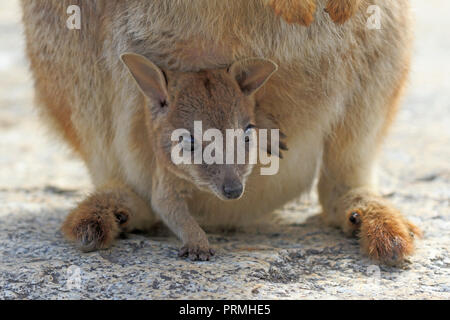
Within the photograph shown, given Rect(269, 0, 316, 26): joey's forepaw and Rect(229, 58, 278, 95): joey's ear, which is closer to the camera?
Rect(269, 0, 316, 26): joey's forepaw

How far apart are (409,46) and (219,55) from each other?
0.95 meters

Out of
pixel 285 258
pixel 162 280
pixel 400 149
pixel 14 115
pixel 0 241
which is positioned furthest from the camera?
pixel 14 115

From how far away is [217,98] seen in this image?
8.55ft

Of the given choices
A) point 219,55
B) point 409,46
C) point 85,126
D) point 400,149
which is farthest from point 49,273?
point 400,149

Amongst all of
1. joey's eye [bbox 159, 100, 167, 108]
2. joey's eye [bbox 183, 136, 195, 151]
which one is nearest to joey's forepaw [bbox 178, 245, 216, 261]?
joey's eye [bbox 183, 136, 195, 151]

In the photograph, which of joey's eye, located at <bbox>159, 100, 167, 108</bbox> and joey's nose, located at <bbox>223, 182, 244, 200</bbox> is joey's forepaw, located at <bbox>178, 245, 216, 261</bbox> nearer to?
joey's nose, located at <bbox>223, 182, 244, 200</bbox>

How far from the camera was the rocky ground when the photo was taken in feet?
7.73

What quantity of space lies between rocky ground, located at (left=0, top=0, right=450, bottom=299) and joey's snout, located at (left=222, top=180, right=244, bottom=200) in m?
0.27

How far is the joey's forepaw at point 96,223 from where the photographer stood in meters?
2.68

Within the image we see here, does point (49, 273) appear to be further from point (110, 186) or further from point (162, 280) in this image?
point (110, 186)

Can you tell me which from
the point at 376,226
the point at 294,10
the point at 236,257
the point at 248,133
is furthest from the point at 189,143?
the point at 376,226

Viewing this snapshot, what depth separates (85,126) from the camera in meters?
3.03
